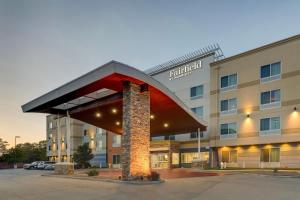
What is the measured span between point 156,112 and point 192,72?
17.2 m

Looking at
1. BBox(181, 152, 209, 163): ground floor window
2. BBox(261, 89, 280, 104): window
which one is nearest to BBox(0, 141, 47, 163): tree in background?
BBox(181, 152, 209, 163): ground floor window

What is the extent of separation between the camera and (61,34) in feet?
92.7

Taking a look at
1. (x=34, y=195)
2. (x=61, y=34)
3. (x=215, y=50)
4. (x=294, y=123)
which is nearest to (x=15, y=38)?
(x=61, y=34)

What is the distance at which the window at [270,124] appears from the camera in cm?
3491

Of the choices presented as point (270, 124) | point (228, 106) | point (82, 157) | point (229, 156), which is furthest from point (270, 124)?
point (82, 157)

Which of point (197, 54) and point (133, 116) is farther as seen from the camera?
point (197, 54)

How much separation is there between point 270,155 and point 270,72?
369 inches

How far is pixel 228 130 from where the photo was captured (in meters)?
40.0

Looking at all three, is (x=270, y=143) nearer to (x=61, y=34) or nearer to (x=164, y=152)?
(x=164, y=152)

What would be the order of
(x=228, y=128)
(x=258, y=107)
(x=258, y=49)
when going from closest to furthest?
(x=258, y=49) → (x=258, y=107) → (x=228, y=128)

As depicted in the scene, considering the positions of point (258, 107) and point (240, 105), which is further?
point (240, 105)

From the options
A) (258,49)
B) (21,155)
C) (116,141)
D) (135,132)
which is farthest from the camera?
(21,155)

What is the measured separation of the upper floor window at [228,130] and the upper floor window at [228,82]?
460 cm

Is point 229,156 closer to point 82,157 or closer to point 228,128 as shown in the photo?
point 228,128
